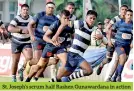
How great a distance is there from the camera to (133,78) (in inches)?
364

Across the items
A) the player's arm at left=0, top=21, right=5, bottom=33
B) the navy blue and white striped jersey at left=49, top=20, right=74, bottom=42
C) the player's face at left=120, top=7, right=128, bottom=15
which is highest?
the player's face at left=120, top=7, right=128, bottom=15

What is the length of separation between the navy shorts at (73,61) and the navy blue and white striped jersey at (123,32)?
105 centimetres

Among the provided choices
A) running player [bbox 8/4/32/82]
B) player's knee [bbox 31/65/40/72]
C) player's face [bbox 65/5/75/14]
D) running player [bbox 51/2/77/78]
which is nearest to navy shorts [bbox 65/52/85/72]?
running player [bbox 51/2/77/78]

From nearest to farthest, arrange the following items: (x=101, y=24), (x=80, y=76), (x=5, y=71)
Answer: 1. (x=80, y=76)
2. (x=101, y=24)
3. (x=5, y=71)

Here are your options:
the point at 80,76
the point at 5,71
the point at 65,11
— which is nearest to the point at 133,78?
the point at 80,76

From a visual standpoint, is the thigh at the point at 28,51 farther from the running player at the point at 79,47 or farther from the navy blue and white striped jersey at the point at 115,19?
the navy blue and white striped jersey at the point at 115,19

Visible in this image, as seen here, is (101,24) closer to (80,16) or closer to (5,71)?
(80,16)

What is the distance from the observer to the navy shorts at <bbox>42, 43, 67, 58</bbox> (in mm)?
9070

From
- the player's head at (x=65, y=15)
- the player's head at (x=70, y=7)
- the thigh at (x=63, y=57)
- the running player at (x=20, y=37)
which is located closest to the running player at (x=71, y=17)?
the player's head at (x=70, y=7)

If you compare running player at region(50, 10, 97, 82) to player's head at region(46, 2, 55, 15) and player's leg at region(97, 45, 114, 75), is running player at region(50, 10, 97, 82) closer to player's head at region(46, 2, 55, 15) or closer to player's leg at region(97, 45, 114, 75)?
player's head at region(46, 2, 55, 15)

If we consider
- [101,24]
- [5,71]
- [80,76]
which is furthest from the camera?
[5,71]

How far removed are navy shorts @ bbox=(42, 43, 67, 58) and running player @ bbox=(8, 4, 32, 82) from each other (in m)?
0.50

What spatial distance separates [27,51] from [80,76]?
1195 millimetres

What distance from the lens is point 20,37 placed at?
384 inches
